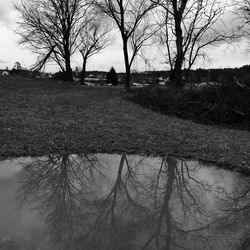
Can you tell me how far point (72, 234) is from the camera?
354 cm

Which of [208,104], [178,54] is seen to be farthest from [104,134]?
[178,54]

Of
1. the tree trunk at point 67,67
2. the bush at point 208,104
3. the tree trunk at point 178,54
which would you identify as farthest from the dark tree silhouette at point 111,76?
the bush at point 208,104

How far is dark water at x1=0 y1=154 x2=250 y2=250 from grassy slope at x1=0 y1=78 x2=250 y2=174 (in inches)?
23.3

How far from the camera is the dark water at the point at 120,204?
350 cm

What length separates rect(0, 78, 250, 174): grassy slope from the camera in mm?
6828

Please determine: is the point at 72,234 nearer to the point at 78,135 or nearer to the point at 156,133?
the point at 78,135

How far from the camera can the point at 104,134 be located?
310 inches

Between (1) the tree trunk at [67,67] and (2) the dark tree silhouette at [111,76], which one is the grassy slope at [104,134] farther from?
(2) the dark tree silhouette at [111,76]

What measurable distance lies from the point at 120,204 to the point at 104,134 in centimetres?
358

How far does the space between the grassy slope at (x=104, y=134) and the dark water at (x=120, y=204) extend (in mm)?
592

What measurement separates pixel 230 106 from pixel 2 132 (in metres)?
8.48

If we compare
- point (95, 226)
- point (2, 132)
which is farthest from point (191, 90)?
point (95, 226)

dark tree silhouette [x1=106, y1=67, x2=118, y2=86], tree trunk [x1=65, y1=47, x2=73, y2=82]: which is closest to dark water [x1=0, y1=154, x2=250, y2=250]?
tree trunk [x1=65, y1=47, x2=73, y2=82]

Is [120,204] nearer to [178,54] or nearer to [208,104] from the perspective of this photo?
[208,104]
